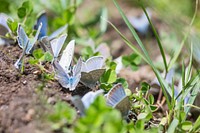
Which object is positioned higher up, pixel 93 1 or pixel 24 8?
pixel 24 8

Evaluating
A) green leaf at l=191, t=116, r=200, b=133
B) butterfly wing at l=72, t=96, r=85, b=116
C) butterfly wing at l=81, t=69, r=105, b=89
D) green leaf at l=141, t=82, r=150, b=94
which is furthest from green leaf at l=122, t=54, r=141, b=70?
butterfly wing at l=72, t=96, r=85, b=116

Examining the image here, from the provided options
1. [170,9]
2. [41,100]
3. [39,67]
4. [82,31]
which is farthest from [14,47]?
[170,9]

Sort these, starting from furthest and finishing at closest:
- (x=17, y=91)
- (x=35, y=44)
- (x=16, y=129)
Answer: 1. (x=35, y=44)
2. (x=17, y=91)
3. (x=16, y=129)

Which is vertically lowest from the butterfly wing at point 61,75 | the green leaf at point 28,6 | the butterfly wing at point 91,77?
the butterfly wing at point 91,77

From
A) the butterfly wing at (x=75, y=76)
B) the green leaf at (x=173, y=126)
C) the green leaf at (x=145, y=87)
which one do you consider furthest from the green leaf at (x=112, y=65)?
the green leaf at (x=173, y=126)

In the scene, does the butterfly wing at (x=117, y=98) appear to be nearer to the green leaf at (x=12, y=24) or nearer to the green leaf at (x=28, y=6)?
the green leaf at (x=12, y=24)

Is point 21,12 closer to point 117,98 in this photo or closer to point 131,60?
point 131,60

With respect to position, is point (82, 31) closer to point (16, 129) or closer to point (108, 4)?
point (108, 4)
